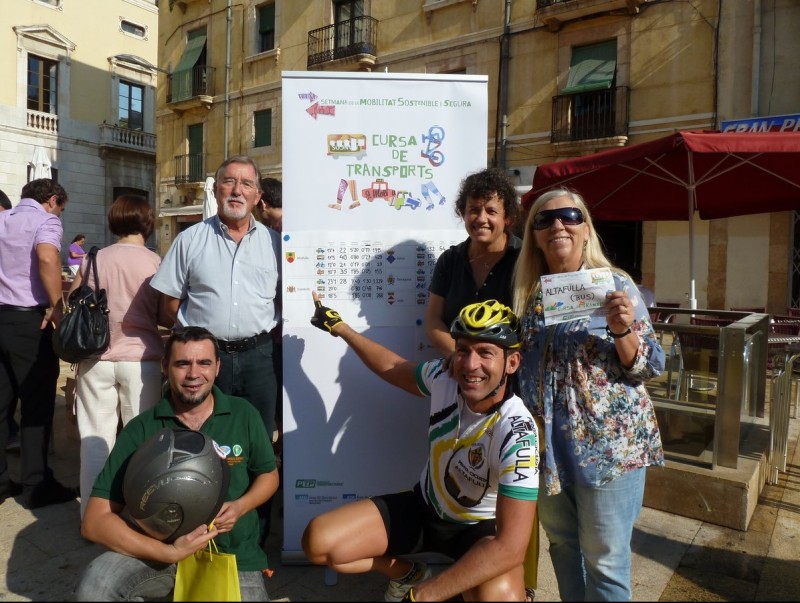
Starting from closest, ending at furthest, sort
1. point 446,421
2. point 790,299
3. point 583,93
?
point 446,421 → point 790,299 → point 583,93

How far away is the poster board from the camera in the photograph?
9.77 feet

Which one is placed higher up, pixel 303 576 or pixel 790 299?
pixel 790 299

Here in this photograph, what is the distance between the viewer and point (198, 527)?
217 centimetres

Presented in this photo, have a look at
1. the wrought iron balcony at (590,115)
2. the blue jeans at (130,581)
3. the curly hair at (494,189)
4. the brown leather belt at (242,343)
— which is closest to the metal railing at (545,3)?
the wrought iron balcony at (590,115)

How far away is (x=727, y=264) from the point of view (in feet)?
38.7

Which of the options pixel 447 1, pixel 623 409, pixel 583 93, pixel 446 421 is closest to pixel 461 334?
pixel 446 421

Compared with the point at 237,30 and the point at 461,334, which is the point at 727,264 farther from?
the point at 237,30

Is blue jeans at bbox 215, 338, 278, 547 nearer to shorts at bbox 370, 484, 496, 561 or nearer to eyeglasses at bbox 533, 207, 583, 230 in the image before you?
shorts at bbox 370, 484, 496, 561

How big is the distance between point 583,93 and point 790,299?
6046 mm

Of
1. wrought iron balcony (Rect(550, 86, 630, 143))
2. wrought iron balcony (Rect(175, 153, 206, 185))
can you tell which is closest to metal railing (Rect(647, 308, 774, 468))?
wrought iron balcony (Rect(550, 86, 630, 143))

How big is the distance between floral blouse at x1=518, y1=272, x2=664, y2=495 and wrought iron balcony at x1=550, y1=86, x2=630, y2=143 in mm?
11971

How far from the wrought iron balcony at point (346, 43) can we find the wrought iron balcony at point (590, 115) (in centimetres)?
578

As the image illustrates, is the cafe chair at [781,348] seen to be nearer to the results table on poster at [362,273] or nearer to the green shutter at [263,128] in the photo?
the results table on poster at [362,273]

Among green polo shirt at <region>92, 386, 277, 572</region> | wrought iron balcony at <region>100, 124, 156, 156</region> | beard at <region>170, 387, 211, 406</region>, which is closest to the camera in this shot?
green polo shirt at <region>92, 386, 277, 572</region>
